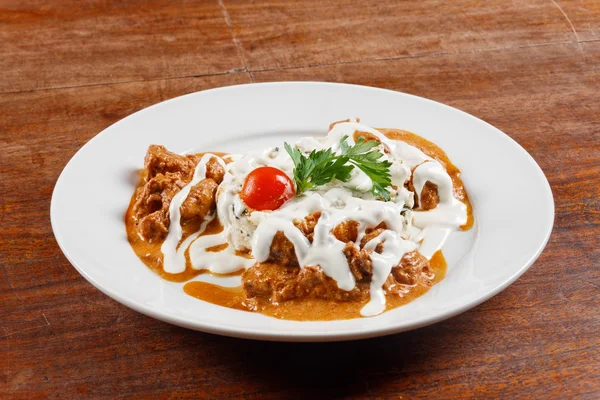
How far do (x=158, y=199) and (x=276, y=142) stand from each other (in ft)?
2.67

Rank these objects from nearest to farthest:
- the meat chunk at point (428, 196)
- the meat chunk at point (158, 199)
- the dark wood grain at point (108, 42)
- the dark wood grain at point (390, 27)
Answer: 1. the meat chunk at point (158, 199)
2. the meat chunk at point (428, 196)
3. the dark wood grain at point (108, 42)
4. the dark wood grain at point (390, 27)

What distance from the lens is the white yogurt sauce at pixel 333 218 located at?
291cm

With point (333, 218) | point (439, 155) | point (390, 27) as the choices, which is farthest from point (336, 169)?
point (390, 27)

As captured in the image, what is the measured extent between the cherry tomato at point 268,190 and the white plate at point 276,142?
0.48 meters

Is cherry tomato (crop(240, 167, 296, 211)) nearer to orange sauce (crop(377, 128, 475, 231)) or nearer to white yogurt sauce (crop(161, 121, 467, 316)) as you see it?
white yogurt sauce (crop(161, 121, 467, 316))

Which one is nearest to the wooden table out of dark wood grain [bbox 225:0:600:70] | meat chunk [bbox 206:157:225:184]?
dark wood grain [bbox 225:0:600:70]

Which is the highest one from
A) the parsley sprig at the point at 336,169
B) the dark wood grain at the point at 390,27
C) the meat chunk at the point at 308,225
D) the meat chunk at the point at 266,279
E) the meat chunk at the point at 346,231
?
the parsley sprig at the point at 336,169

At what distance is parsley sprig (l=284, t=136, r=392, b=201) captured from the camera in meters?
3.15

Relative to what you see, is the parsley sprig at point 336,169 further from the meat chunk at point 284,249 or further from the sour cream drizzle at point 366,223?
the meat chunk at point 284,249

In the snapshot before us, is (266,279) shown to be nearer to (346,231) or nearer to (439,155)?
(346,231)

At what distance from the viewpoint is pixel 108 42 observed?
5121 millimetres

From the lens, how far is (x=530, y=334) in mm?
2832

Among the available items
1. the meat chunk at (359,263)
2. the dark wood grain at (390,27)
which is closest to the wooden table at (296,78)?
the dark wood grain at (390,27)

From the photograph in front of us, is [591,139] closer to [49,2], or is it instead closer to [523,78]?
[523,78]
